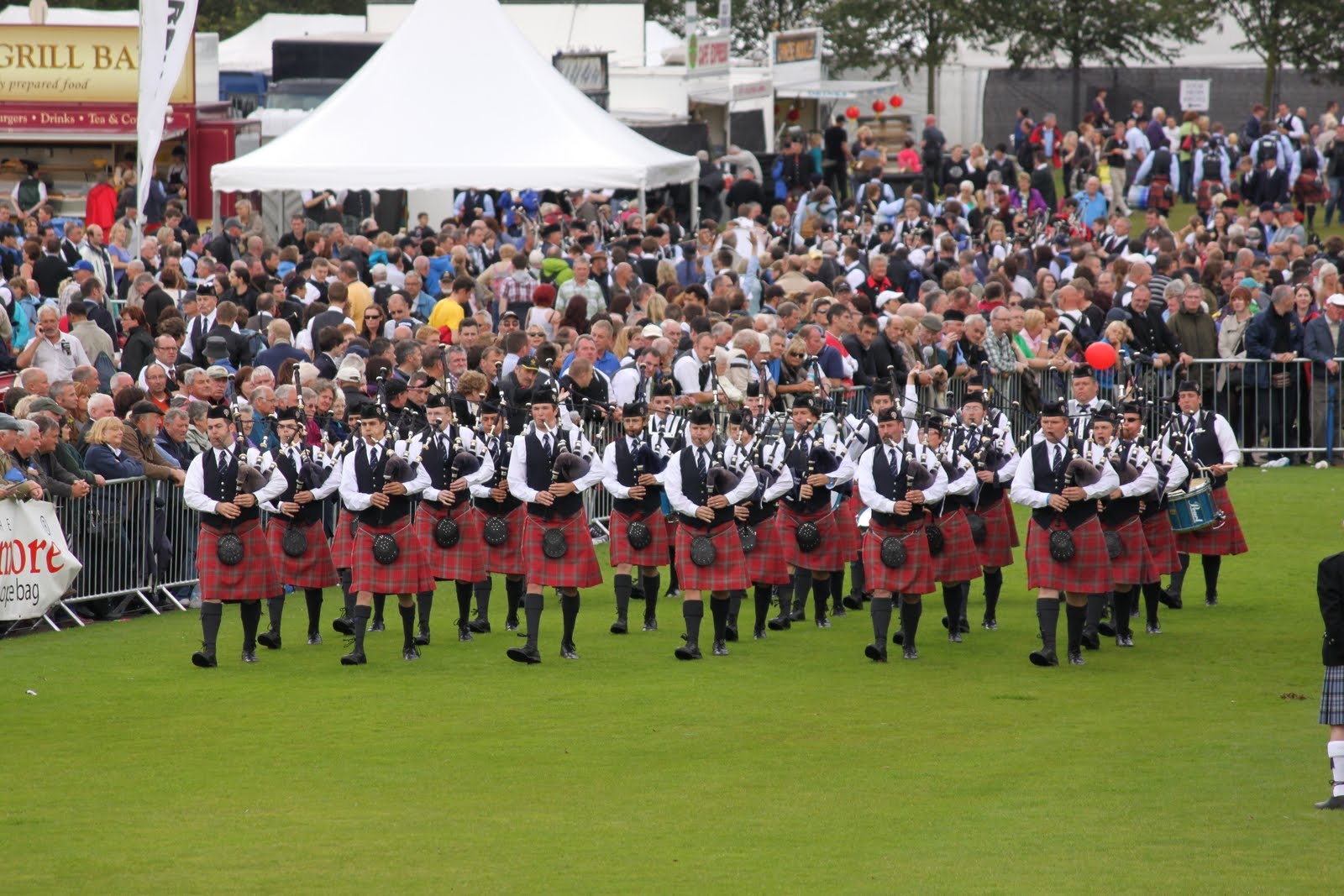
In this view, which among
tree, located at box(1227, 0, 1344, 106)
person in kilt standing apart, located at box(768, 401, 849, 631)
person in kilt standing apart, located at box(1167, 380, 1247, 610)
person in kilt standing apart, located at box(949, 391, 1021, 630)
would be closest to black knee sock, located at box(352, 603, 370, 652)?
person in kilt standing apart, located at box(768, 401, 849, 631)

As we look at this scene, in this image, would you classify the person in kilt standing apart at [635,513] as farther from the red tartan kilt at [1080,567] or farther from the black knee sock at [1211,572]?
the black knee sock at [1211,572]

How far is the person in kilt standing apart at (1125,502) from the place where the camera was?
10.8 metres

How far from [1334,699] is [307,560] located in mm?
5802

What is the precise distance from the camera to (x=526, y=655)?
423 inches

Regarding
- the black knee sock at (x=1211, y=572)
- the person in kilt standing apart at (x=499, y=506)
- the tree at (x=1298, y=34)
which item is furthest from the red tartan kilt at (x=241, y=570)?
the tree at (x=1298, y=34)

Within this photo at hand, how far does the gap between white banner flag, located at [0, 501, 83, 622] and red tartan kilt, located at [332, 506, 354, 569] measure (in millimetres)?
1545

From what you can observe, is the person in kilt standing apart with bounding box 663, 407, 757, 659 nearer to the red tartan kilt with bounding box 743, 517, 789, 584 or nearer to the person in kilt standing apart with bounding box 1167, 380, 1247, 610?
the red tartan kilt with bounding box 743, 517, 789, 584

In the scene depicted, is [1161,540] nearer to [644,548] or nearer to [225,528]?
[644,548]

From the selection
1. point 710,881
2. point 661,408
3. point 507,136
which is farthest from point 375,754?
point 507,136

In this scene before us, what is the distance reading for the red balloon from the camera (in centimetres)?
1480

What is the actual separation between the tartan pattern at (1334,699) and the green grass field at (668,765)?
1.31 feet

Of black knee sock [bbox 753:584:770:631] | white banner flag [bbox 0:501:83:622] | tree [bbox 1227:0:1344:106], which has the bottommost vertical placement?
black knee sock [bbox 753:584:770:631]

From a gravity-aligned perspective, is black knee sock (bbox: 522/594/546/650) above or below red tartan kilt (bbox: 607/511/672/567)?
below

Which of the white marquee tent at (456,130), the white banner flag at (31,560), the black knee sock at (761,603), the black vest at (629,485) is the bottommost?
the black knee sock at (761,603)
